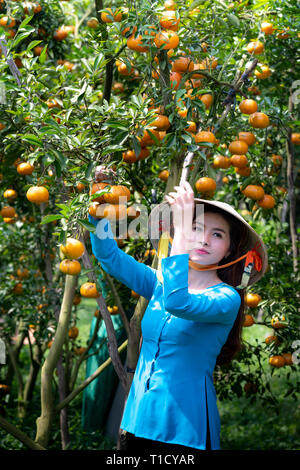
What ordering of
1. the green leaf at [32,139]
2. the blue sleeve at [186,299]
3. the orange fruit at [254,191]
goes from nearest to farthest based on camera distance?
the blue sleeve at [186,299] < the green leaf at [32,139] < the orange fruit at [254,191]

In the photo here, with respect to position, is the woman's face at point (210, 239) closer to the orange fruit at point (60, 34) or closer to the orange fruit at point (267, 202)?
the orange fruit at point (267, 202)

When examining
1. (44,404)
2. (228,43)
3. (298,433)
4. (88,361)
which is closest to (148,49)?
(228,43)

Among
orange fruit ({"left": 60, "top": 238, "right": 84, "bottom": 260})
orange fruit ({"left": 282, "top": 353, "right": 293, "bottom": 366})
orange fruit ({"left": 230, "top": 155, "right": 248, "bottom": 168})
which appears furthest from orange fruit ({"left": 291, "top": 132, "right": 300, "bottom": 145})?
orange fruit ({"left": 60, "top": 238, "right": 84, "bottom": 260})

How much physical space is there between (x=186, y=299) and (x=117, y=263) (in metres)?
0.38

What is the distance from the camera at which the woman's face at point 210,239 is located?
1776 mm

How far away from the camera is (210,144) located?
196 centimetres

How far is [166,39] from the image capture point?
1.92m

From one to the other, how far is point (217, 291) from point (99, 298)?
86cm

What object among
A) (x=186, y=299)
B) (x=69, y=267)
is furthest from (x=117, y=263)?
(x=186, y=299)

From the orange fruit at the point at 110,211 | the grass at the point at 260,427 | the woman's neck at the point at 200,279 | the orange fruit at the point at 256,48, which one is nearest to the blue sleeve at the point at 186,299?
the woman's neck at the point at 200,279

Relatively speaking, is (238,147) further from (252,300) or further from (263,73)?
(252,300)

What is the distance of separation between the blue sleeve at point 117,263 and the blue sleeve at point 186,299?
265 millimetres

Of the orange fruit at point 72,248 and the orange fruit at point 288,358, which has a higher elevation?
the orange fruit at point 72,248

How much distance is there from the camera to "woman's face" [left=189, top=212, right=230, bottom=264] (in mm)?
1776
